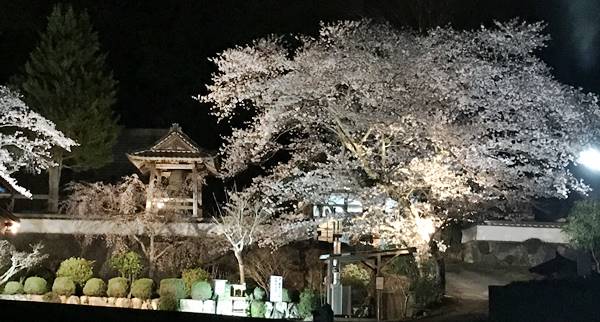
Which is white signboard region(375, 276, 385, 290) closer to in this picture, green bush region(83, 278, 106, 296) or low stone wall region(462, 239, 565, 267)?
green bush region(83, 278, 106, 296)

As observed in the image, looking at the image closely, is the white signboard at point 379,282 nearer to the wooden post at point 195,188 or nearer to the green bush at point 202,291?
the green bush at point 202,291

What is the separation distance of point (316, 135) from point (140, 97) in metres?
18.5

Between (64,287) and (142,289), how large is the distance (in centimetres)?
216

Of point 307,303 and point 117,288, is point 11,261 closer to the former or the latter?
point 117,288

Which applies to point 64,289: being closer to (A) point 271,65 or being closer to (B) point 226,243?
(B) point 226,243

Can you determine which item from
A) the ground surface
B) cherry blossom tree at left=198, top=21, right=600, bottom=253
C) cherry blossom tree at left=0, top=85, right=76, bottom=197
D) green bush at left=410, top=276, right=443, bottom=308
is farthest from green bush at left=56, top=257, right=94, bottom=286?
the ground surface

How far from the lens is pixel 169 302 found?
17.6 m

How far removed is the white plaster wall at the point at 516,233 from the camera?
23969 millimetres

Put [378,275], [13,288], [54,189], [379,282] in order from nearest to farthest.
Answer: [379,282] < [378,275] < [13,288] < [54,189]

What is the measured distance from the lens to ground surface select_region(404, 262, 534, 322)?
49.6 ft

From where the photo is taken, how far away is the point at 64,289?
18.2 m

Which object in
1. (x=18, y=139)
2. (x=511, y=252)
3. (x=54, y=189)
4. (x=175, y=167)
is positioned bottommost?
(x=511, y=252)

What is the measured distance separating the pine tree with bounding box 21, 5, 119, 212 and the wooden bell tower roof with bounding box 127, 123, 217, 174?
12.6 ft

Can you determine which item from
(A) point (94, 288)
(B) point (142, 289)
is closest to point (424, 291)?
(B) point (142, 289)
